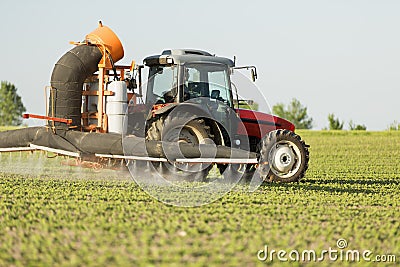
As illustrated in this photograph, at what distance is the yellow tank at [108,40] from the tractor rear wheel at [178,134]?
170 cm

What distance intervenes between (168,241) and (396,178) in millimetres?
10448

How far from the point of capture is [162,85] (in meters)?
12.2

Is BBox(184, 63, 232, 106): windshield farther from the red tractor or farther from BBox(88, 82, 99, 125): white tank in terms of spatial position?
BBox(88, 82, 99, 125): white tank

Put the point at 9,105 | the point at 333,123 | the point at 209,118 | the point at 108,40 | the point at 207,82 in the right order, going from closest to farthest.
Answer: the point at 209,118 < the point at 207,82 < the point at 108,40 < the point at 333,123 < the point at 9,105

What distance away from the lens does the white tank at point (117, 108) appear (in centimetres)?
1198

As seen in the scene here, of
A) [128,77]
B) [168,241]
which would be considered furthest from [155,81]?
[168,241]

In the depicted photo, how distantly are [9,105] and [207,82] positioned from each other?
290 feet

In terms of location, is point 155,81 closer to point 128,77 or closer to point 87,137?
point 128,77

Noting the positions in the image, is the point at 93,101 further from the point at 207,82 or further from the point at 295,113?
the point at 295,113

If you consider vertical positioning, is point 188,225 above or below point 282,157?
below

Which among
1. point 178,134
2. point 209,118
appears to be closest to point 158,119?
point 178,134

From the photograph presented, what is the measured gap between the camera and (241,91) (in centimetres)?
1231

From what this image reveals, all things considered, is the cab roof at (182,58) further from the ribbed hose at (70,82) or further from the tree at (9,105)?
the tree at (9,105)

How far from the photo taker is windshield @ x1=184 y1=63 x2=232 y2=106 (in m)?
11.9
